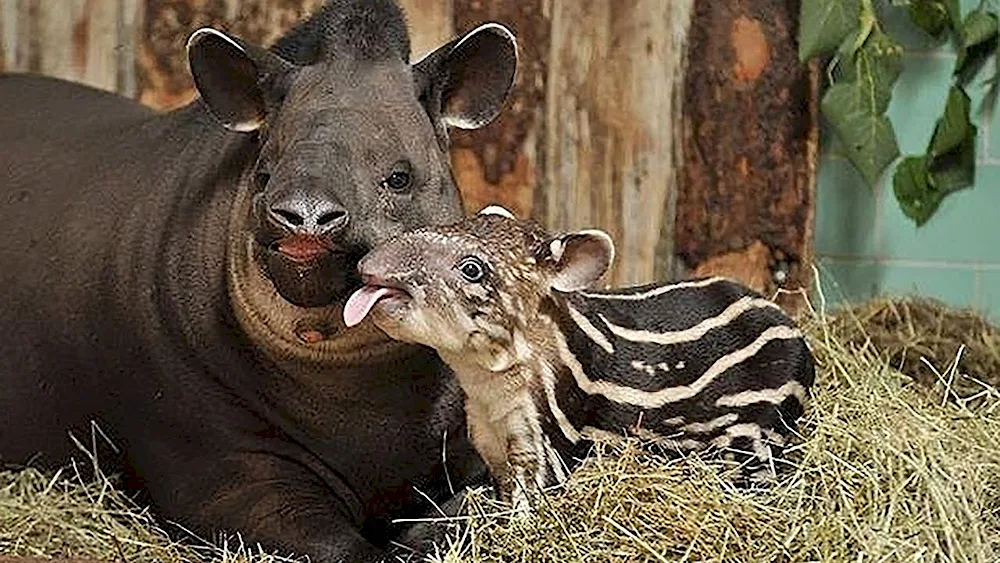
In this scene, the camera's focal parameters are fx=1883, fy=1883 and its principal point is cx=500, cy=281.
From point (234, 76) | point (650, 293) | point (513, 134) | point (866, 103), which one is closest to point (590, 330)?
point (650, 293)

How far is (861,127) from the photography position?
14.1 ft

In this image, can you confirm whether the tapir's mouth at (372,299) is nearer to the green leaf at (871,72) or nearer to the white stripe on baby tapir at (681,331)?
the white stripe on baby tapir at (681,331)

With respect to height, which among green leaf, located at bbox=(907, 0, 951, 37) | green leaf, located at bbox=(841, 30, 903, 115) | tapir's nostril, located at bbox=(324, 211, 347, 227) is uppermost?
tapir's nostril, located at bbox=(324, 211, 347, 227)

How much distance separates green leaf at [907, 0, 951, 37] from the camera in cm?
449

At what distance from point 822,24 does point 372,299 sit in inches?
70.9

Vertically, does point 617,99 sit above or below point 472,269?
below

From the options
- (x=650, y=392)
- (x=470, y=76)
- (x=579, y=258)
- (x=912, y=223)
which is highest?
(x=470, y=76)

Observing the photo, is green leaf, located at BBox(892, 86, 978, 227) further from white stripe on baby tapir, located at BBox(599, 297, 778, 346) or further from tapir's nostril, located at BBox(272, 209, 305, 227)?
tapir's nostril, located at BBox(272, 209, 305, 227)

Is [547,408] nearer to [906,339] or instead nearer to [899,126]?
[906,339]

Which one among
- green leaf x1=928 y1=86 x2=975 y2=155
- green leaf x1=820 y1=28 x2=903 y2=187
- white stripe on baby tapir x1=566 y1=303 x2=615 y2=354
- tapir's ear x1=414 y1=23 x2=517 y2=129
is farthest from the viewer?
green leaf x1=928 y1=86 x2=975 y2=155

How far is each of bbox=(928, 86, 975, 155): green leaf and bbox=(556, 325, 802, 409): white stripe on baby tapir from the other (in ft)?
5.07

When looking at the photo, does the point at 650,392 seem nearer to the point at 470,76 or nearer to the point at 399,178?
the point at 399,178

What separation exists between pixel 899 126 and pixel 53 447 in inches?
88.1

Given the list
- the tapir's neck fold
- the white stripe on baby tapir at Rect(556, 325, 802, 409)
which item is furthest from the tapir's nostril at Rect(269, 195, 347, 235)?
the white stripe on baby tapir at Rect(556, 325, 802, 409)
